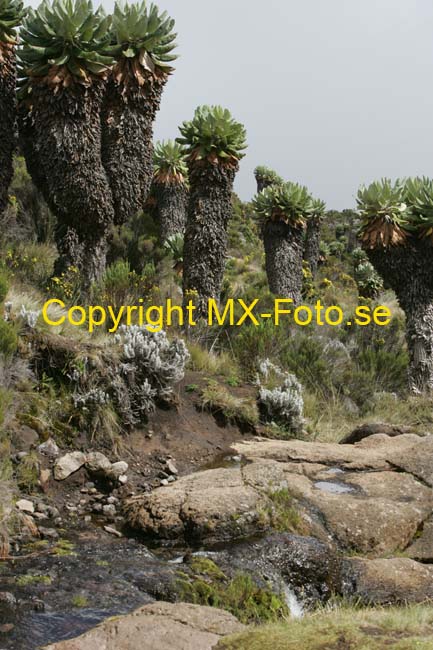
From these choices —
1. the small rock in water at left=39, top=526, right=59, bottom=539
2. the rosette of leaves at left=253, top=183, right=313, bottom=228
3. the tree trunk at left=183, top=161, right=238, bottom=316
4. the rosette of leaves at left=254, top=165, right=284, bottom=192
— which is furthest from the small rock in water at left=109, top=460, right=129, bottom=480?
the rosette of leaves at left=254, top=165, right=284, bottom=192

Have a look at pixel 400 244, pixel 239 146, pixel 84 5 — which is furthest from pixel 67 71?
pixel 400 244

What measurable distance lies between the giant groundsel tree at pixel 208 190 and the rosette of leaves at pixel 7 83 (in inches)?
149

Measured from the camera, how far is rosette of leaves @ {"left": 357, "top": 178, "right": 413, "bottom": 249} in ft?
41.6

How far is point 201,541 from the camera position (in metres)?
Result: 5.72

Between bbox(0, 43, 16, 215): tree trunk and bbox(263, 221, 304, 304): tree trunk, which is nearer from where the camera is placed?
bbox(0, 43, 16, 215): tree trunk

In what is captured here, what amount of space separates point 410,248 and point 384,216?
2.78ft

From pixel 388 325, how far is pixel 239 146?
608cm

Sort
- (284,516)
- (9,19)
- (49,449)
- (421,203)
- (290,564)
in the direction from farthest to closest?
1. (421,203)
2. (9,19)
3. (49,449)
4. (284,516)
5. (290,564)

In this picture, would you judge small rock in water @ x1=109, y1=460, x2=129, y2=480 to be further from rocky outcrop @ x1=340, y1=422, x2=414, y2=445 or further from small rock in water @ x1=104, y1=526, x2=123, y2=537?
rocky outcrop @ x1=340, y1=422, x2=414, y2=445

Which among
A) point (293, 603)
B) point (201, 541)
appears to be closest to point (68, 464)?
point (201, 541)

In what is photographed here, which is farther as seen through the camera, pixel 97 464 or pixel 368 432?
pixel 368 432

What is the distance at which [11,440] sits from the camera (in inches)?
257

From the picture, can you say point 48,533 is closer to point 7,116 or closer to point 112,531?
point 112,531

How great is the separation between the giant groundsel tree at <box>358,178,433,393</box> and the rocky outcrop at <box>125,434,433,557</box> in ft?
18.8
